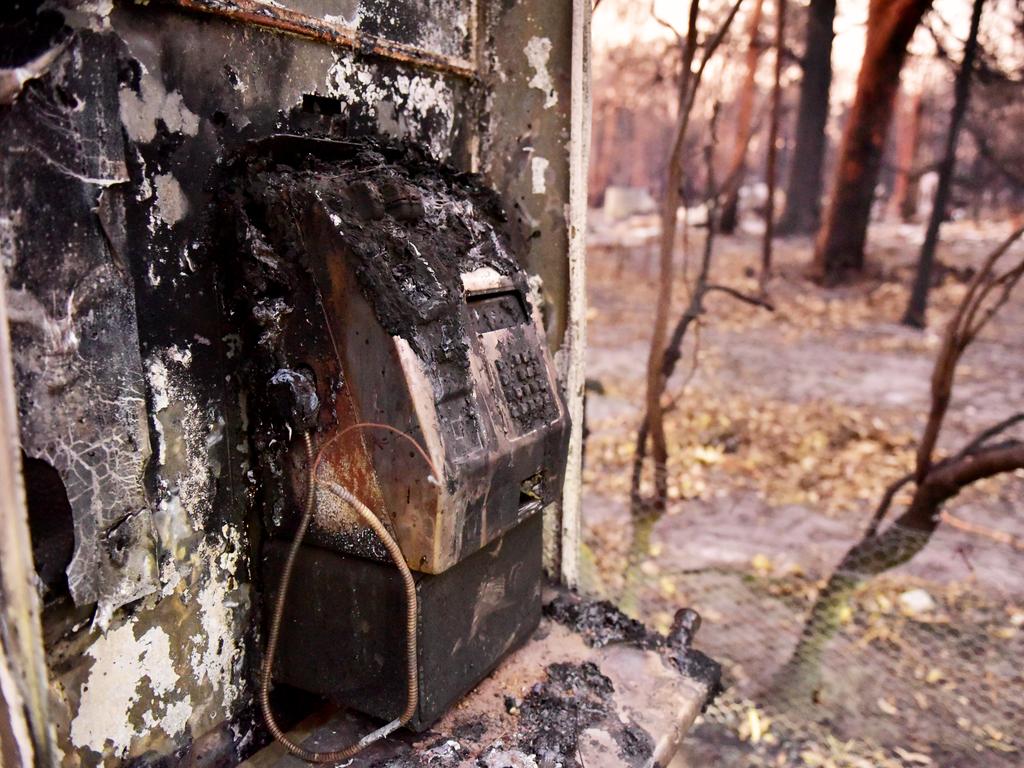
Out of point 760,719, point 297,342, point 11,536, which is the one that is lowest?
point 760,719

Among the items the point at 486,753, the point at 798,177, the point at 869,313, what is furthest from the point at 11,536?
the point at 798,177

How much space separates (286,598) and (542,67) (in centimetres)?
159

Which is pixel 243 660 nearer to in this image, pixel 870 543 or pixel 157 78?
pixel 157 78

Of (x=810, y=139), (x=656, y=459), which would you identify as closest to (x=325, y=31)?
(x=656, y=459)

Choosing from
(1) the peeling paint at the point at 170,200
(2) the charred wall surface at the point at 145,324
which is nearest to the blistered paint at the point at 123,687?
(2) the charred wall surface at the point at 145,324

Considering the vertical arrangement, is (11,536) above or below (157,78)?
below

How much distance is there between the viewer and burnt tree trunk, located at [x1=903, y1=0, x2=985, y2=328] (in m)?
5.62

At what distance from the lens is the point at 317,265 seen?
152cm

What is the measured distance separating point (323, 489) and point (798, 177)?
48.5ft

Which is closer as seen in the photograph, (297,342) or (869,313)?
(297,342)

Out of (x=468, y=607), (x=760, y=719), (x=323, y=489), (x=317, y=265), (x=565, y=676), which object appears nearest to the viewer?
(x=317, y=265)

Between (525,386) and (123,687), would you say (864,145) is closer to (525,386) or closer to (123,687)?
(525,386)

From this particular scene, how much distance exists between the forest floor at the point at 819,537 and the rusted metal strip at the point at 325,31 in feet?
8.21

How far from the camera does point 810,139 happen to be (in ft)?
45.5
